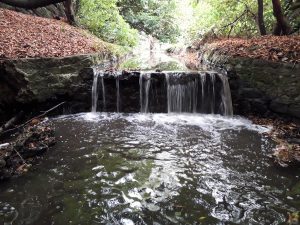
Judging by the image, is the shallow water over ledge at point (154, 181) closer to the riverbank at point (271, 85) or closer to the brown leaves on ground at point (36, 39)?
the riverbank at point (271, 85)

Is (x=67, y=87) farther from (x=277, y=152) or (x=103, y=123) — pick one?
(x=277, y=152)

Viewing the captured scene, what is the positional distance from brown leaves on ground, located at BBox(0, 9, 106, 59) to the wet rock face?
0.41m

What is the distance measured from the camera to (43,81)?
8.76 m

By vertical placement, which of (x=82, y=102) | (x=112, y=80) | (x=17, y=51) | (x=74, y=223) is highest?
(x=17, y=51)

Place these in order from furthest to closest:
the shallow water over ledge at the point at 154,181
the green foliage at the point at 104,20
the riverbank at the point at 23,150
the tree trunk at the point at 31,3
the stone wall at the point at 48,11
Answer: the green foliage at the point at 104,20, the stone wall at the point at 48,11, the riverbank at the point at 23,150, the shallow water over ledge at the point at 154,181, the tree trunk at the point at 31,3

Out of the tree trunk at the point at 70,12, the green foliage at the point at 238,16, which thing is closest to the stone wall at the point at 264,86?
the green foliage at the point at 238,16

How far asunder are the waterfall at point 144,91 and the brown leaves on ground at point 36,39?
2.59 m

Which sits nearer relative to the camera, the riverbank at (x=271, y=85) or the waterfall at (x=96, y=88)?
the riverbank at (x=271, y=85)

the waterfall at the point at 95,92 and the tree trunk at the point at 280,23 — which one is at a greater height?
the tree trunk at the point at 280,23

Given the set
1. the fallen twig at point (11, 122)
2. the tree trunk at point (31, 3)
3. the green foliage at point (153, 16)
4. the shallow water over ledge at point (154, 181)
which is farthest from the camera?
the green foliage at point (153, 16)

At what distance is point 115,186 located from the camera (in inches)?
193

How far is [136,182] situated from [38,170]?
1817 millimetres

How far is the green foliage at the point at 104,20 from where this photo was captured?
1652 centimetres

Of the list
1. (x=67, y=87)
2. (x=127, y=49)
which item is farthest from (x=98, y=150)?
(x=127, y=49)
